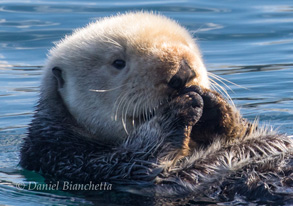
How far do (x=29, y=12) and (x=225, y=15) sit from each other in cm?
385

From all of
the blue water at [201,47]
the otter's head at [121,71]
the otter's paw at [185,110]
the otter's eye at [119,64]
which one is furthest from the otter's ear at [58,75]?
the otter's paw at [185,110]

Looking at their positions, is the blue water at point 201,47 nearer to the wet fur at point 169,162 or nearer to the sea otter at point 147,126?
the wet fur at point 169,162

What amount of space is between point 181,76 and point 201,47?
5879 millimetres

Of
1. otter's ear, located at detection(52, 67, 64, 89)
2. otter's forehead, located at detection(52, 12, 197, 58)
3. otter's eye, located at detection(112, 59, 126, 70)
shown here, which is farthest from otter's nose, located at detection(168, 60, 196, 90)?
otter's ear, located at detection(52, 67, 64, 89)

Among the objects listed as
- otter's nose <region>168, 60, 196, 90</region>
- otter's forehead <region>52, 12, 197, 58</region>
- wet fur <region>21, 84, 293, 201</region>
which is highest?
otter's forehead <region>52, 12, 197, 58</region>

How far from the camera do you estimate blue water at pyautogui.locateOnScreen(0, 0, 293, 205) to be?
7662mm

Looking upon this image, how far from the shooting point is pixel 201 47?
35.2 feet

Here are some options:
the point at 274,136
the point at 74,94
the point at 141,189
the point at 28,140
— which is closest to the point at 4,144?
the point at 28,140

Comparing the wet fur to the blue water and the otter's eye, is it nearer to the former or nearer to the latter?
the blue water

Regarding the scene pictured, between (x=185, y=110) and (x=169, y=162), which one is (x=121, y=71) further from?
(x=169, y=162)

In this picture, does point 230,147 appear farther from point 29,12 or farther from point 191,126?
point 29,12

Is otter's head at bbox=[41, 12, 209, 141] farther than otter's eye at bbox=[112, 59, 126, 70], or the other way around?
otter's eye at bbox=[112, 59, 126, 70]

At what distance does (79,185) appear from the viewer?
17.3 ft

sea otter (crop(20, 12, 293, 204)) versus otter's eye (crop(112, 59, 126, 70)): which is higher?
otter's eye (crop(112, 59, 126, 70))
